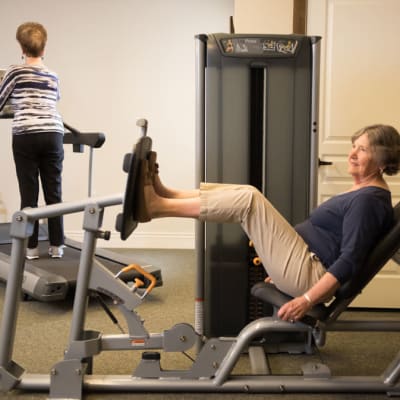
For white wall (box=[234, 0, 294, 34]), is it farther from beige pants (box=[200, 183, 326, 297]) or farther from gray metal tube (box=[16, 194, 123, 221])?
gray metal tube (box=[16, 194, 123, 221])

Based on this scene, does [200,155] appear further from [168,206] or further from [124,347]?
[124,347]

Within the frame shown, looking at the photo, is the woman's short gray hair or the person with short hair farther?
the person with short hair

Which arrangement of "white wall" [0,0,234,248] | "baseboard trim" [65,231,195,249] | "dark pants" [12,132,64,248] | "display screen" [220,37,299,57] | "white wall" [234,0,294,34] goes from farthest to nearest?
"baseboard trim" [65,231,195,249] → "white wall" [0,0,234,248] → "dark pants" [12,132,64,248] → "white wall" [234,0,294,34] → "display screen" [220,37,299,57]

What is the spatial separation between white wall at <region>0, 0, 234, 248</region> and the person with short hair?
1.48 m

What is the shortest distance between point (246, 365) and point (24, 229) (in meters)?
1.19

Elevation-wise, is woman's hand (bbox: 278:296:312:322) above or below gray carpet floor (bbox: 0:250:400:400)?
above

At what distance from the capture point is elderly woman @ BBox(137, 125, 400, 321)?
1.93 meters

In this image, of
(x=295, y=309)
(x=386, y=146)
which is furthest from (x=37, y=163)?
(x=386, y=146)

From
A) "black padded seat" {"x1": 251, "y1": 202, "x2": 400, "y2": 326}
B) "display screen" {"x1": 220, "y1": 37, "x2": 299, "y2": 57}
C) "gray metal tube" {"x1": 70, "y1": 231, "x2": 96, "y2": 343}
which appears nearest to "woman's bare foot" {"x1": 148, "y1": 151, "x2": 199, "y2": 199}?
"gray metal tube" {"x1": 70, "y1": 231, "x2": 96, "y2": 343}

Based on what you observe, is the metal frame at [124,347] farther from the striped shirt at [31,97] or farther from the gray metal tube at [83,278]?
the striped shirt at [31,97]

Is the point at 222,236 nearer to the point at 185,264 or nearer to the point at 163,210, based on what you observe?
the point at 163,210

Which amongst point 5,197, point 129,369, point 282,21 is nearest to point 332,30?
point 282,21

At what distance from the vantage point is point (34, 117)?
330cm

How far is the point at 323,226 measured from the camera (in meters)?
2.14
